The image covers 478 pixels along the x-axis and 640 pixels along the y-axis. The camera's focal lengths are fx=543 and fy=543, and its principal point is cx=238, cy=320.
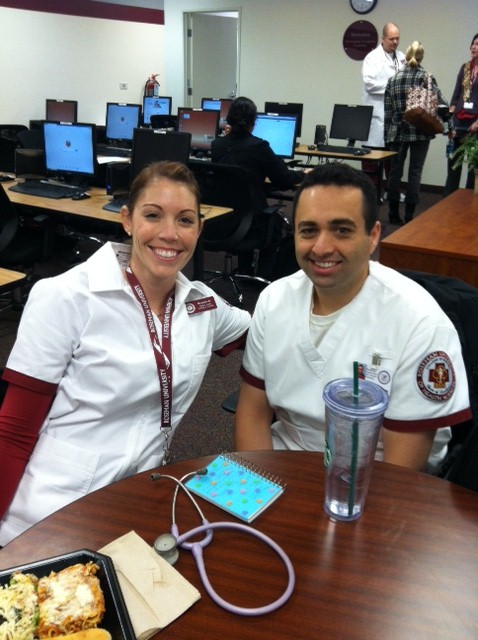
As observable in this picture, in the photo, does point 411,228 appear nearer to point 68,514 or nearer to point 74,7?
point 68,514

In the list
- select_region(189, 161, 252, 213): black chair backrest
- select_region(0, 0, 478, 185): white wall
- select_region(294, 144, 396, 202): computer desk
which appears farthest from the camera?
select_region(0, 0, 478, 185): white wall

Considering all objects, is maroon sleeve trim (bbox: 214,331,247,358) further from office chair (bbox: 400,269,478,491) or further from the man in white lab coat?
the man in white lab coat

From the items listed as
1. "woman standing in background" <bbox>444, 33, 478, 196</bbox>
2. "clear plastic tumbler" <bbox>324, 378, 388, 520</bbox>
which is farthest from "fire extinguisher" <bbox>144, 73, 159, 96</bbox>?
"clear plastic tumbler" <bbox>324, 378, 388, 520</bbox>

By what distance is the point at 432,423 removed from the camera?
1195 millimetres

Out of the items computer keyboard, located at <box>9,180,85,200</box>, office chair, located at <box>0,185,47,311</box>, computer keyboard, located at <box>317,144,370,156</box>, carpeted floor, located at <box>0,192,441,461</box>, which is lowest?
carpeted floor, located at <box>0,192,441,461</box>

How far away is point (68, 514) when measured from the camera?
2.97 feet

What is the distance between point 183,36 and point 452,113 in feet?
19.0

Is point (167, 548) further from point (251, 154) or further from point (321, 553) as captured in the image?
point (251, 154)

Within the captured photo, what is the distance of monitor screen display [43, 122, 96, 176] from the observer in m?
4.03

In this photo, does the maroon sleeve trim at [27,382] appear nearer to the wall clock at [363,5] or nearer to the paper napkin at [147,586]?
the paper napkin at [147,586]

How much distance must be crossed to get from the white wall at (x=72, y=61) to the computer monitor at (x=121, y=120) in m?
2.42

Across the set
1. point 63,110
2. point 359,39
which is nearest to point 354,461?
point 63,110

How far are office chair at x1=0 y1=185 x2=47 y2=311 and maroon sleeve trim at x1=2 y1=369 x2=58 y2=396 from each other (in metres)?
2.08

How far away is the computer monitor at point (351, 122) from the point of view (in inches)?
261
